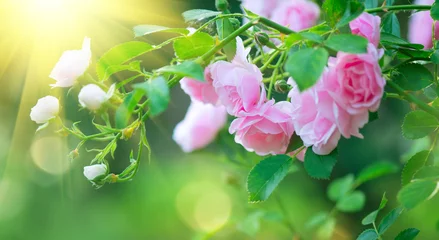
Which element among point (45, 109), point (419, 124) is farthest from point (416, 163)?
point (45, 109)

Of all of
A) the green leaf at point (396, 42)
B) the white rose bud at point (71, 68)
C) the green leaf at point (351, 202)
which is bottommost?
the green leaf at point (351, 202)

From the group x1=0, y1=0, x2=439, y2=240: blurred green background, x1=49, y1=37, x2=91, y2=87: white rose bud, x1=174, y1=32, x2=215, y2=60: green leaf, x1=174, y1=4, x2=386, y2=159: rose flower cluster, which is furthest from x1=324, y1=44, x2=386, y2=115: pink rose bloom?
x1=0, y1=0, x2=439, y2=240: blurred green background

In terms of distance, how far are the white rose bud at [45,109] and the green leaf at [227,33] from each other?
154 millimetres

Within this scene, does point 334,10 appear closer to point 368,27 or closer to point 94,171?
point 368,27

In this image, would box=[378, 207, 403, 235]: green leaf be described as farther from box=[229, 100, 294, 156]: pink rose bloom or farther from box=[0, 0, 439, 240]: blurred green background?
box=[0, 0, 439, 240]: blurred green background

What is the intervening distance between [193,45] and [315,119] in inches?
4.7

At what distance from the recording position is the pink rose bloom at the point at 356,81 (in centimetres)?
48

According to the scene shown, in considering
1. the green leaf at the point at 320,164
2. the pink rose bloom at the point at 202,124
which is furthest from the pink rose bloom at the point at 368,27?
the pink rose bloom at the point at 202,124

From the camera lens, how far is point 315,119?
1.72ft

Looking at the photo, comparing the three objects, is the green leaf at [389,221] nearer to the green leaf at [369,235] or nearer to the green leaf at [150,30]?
the green leaf at [369,235]

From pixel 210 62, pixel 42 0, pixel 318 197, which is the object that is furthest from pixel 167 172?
pixel 210 62

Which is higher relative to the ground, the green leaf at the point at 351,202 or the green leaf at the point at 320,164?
the green leaf at the point at 320,164

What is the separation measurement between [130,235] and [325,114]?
2.44 m

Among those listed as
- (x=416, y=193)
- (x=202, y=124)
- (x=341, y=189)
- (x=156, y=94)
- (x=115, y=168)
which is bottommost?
(x=115, y=168)
